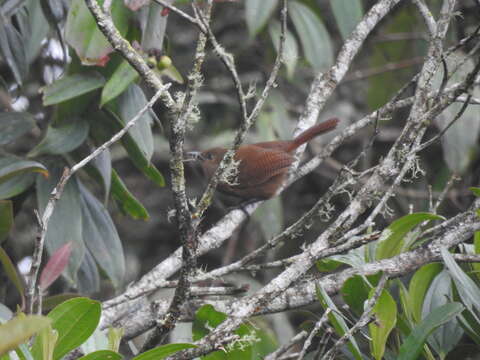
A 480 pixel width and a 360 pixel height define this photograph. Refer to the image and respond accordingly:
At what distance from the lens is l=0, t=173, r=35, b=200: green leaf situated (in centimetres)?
218

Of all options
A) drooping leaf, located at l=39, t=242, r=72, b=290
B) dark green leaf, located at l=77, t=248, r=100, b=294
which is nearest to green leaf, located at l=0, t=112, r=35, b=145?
dark green leaf, located at l=77, t=248, r=100, b=294

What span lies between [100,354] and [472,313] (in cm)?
86

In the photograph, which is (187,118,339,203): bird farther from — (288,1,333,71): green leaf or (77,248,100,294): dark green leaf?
(77,248,100,294): dark green leaf

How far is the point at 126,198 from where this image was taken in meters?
2.42

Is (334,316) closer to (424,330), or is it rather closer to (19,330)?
(424,330)

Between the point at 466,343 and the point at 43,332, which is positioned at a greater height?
the point at 43,332

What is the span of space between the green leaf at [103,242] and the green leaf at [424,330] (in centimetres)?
120

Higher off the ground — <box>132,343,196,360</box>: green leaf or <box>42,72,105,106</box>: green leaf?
<box>42,72,105,106</box>: green leaf

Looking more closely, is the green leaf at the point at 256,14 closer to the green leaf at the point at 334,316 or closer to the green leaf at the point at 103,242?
the green leaf at the point at 103,242

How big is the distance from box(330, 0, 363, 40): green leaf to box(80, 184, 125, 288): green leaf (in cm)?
146

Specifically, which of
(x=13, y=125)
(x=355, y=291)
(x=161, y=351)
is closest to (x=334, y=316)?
(x=355, y=291)

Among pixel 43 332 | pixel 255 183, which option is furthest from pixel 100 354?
pixel 255 183

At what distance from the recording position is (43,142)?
2230 mm

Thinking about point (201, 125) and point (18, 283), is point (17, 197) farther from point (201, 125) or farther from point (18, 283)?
point (201, 125)
